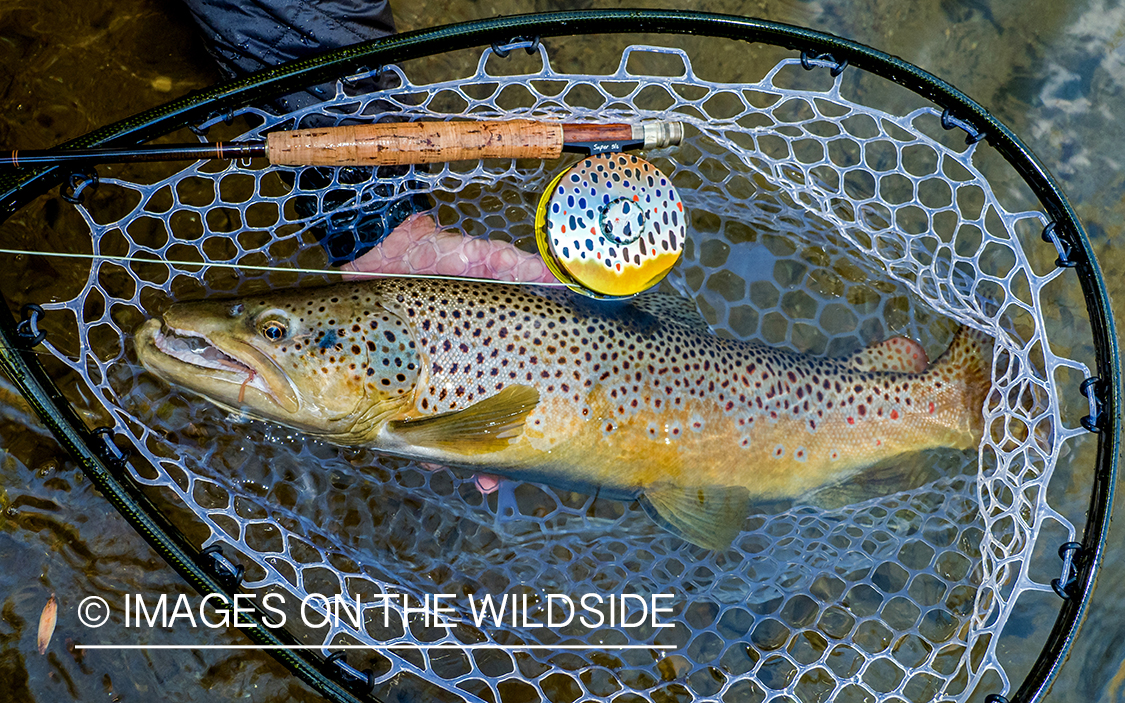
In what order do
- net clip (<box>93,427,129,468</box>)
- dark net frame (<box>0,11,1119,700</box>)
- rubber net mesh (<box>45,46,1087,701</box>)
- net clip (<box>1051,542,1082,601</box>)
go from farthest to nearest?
rubber net mesh (<box>45,46,1087,701</box>)
net clip (<box>1051,542,1082,601</box>)
net clip (<box>93,427,129,468</box>)
dark net frame (<box>0,11,1119,700</box>)

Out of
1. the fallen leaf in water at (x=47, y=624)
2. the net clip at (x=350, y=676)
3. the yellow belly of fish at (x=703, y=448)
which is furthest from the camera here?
the fallen leaf in water at (x=47, y=624)

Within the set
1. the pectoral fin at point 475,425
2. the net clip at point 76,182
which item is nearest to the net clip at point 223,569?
the pectoral fin at point 475,425

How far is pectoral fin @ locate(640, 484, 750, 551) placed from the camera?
9.13 ft

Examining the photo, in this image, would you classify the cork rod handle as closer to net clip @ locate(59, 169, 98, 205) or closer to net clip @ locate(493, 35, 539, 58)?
net clip @ locate(493, 35, 539, 58)

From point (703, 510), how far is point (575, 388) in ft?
2.10

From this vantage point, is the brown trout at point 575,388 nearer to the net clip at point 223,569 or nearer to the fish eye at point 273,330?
the fish eye at point 273,330

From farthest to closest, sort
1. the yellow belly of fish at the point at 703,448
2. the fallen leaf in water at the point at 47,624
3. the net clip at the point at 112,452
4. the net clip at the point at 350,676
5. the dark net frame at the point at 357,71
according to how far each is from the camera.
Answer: the fallen leaf in water at the point at 47,624 < the yellow belly of fish at the point at 703,448 < the net clip at the point at 350,676 < the net clip at the point at 112,452 < the dark net frame at the point at 357,71

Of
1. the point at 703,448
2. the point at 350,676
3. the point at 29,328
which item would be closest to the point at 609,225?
the point at 703,448

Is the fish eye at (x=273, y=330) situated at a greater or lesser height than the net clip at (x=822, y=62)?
lesser

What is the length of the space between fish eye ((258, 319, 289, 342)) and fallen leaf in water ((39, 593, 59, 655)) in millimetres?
1554

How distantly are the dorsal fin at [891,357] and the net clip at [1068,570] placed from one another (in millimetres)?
766

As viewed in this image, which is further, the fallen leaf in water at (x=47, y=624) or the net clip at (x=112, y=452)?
the fallen leaf in water at (x=47, y=624)

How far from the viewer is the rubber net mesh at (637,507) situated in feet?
9.50

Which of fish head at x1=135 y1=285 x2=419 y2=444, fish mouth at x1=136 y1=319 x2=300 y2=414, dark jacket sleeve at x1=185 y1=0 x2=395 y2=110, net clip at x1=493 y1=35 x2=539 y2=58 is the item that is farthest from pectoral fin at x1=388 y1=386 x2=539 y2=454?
dark jacket sleeve at x1=185 y1=0 x2=395 y2=110
